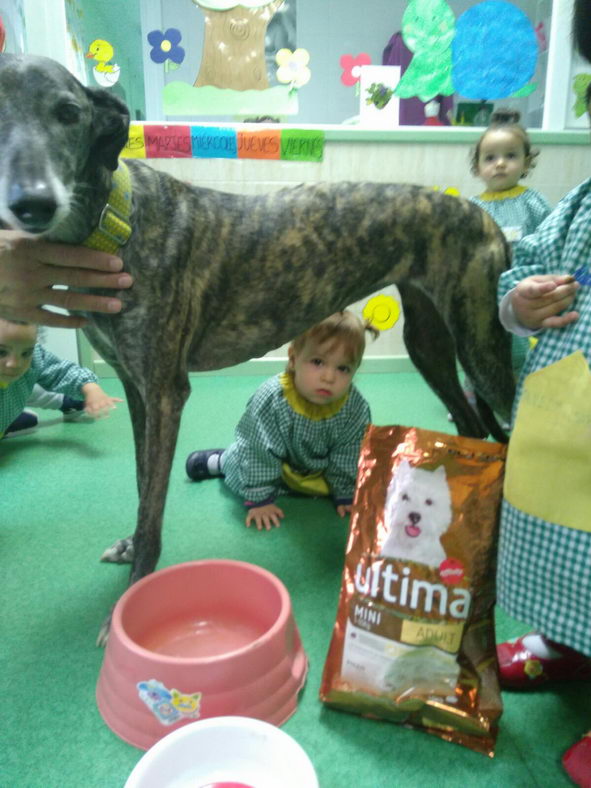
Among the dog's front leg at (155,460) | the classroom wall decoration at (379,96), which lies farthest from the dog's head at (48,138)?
the classroom wall decoration at (379,96)

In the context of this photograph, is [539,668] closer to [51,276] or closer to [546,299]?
[546,299]

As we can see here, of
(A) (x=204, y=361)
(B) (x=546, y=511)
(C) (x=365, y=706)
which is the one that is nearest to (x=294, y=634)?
(C) (x=365, y=706)

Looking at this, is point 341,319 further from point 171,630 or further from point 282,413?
point 171,630

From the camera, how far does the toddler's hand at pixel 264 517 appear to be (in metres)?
1.43

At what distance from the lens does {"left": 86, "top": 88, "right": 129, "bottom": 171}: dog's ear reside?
38.5 inches

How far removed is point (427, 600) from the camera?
2.67 ft

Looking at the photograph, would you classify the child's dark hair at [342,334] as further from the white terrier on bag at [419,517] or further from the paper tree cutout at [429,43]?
the paper tree cutout at [429,43]

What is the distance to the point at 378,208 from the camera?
1.22m

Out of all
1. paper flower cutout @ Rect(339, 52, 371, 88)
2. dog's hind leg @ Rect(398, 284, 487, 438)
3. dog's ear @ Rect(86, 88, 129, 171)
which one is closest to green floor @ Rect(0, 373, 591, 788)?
dog's hind leg @ Rect(398, 284, 487, 438)

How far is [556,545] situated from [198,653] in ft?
2.08

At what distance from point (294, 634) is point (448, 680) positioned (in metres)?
0.25

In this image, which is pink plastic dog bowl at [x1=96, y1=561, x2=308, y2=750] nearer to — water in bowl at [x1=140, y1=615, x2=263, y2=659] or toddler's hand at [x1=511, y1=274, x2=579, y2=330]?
water in bowl at [x1=140, y1=615, x2=263, y2=659]

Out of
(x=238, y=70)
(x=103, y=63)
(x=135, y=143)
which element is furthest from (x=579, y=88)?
(x=103, y=63)

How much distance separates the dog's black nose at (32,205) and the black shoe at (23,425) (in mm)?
1406
